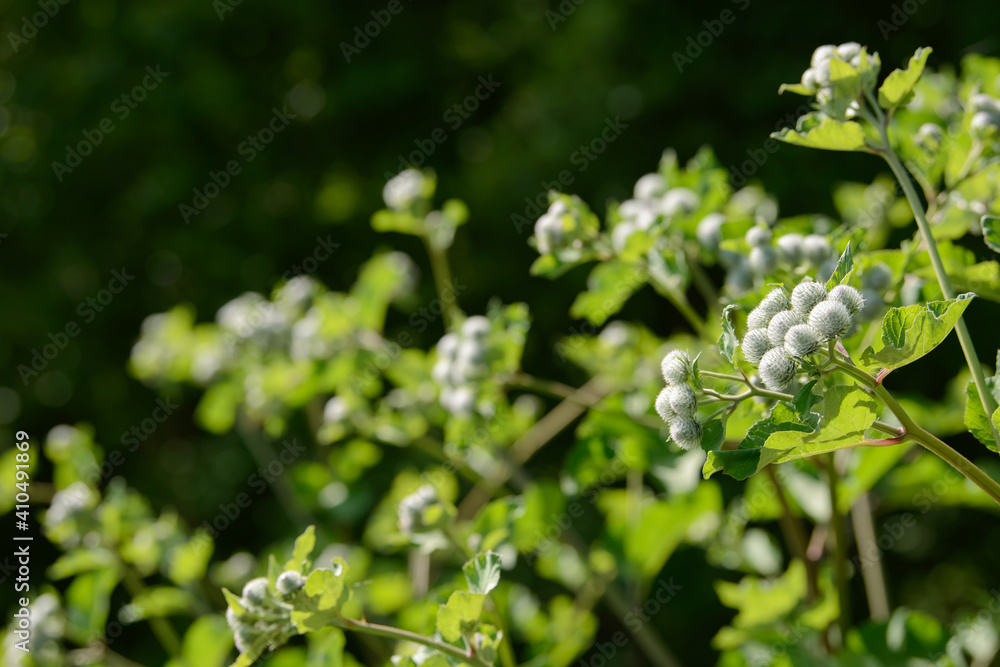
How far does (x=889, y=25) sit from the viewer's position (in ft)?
9.15

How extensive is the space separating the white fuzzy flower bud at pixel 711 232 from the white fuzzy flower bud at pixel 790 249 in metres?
0.21

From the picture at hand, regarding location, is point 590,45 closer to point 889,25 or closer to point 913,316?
point 889,25

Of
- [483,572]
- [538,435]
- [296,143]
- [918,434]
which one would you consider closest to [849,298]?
[918,434]

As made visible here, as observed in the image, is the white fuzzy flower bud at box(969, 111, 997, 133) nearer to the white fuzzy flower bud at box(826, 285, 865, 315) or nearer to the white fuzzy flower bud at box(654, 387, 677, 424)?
the white fuzzy flower bud at box(826, 285, 865, 315)

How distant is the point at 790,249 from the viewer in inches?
47.9

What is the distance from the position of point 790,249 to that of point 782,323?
1.53 feet

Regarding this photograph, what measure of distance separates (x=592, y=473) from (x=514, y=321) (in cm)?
31

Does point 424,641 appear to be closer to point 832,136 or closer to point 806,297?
point 806,297

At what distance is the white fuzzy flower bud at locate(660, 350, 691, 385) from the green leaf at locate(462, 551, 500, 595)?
0.36 meters

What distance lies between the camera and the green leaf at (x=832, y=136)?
99 centimetres

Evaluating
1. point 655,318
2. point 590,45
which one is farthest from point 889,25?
point 655,318

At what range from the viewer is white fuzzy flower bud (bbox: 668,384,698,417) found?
0.82 meters

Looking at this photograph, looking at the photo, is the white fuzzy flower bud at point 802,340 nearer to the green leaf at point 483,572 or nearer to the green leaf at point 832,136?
the green leaf at point 832,136

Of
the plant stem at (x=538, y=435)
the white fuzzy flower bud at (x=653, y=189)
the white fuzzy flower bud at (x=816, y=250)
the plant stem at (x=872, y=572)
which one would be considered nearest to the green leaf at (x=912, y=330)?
the white fuzzy flower bud at (x=816, y=250)
